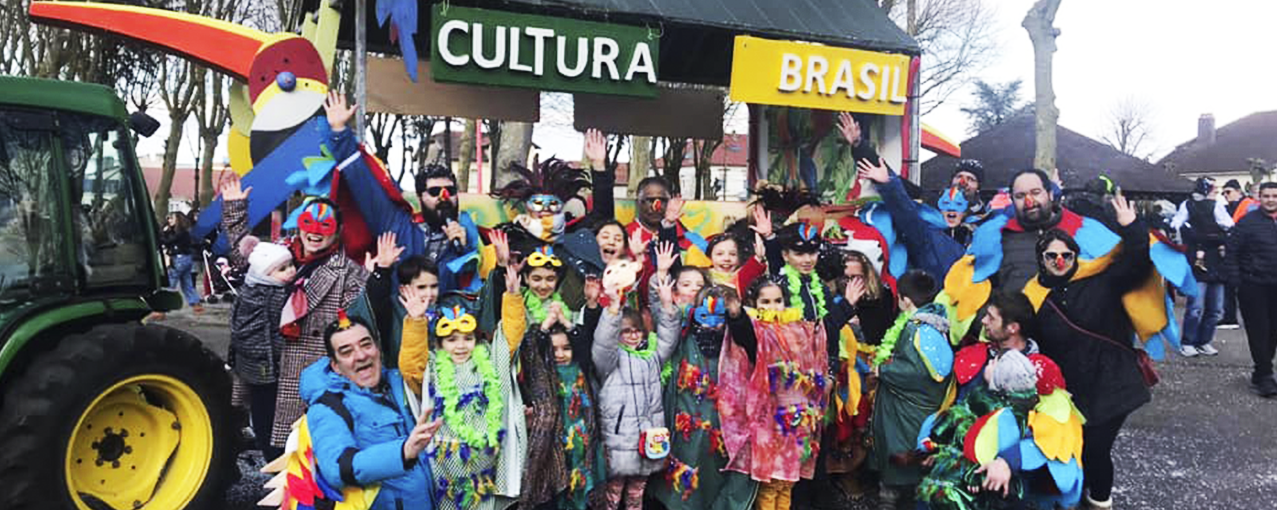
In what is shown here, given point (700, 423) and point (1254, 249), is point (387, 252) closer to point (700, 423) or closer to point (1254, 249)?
point (700, 423)

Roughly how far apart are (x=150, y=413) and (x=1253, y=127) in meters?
51.6

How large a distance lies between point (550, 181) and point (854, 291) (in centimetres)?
196

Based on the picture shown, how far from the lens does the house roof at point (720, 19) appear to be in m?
5.40

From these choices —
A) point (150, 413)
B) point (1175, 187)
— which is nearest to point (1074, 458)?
point (150, 413)

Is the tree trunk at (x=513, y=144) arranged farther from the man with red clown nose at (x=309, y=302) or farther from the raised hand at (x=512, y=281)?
the raised hand at (x=512, y=281)

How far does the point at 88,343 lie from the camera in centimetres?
349

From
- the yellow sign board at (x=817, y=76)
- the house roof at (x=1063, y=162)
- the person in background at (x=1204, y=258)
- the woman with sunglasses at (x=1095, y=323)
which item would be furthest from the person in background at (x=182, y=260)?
the house roof at (x=1063, y=162)

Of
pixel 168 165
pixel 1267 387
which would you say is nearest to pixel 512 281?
pixel 1267 387

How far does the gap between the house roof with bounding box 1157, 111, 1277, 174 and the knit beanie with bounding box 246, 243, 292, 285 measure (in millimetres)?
43960

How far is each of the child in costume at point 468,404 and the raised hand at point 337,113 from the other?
1.19 meters

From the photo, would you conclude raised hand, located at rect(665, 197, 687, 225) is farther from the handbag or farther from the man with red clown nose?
the handbag

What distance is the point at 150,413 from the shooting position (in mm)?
3785

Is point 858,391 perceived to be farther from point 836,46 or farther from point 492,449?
point 836,46

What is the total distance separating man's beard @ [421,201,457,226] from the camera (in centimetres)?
423
